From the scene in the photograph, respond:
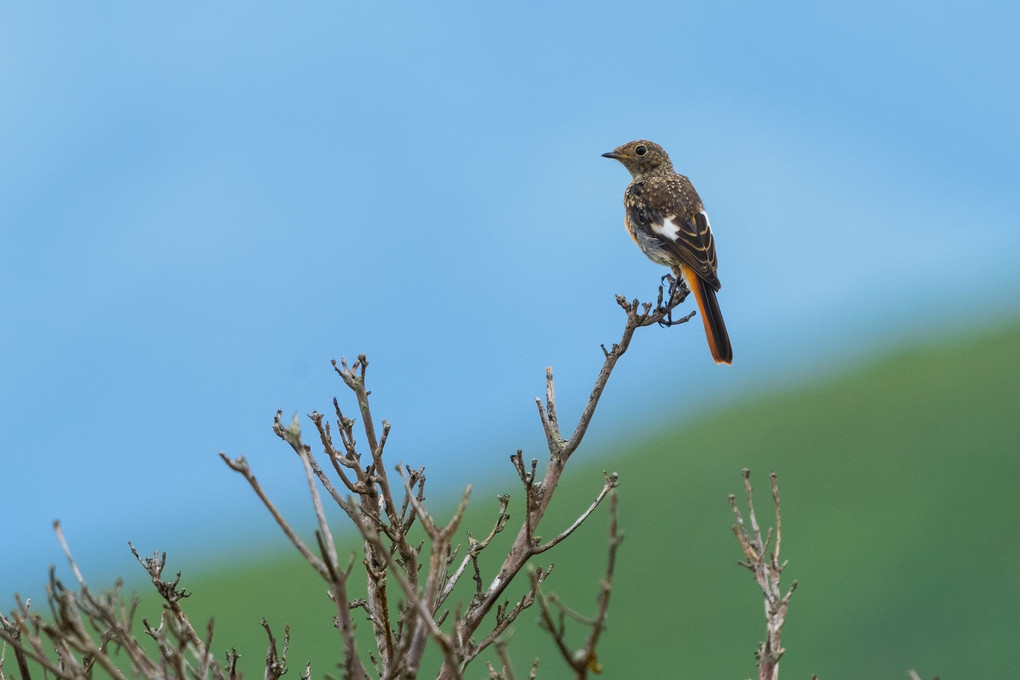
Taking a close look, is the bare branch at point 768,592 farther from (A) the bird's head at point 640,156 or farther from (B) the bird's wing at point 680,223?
(A) the bird's head at point 640,156

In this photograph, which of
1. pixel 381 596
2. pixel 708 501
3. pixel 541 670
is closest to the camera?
pixel 381 596

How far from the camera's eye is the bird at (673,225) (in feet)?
24.2

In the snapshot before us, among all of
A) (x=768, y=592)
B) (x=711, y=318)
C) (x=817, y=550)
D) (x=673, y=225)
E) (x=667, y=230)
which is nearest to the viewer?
(x=768, y=592)

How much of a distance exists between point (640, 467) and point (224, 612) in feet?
28.9

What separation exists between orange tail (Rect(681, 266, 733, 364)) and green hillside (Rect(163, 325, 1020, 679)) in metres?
4.86

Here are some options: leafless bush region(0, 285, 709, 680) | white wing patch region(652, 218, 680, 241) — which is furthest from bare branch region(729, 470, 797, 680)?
white wing patch region(652, 218, 680, 241)

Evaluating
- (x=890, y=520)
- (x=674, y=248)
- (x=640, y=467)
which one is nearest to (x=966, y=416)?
(x=890, y=520)

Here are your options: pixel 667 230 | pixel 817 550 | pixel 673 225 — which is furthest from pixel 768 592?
pixel 817 550

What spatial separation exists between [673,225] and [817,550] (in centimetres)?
918

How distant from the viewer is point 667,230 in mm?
8227

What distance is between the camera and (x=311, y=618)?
670 inches

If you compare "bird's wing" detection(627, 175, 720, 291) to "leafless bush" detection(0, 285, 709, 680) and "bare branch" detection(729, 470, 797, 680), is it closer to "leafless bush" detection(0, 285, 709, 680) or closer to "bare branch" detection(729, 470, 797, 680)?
"leafless bush" detection(0, 285, 709, 680)

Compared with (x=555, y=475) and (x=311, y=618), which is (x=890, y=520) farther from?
(x=555, y=475)

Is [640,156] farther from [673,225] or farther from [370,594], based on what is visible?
[370,594]
